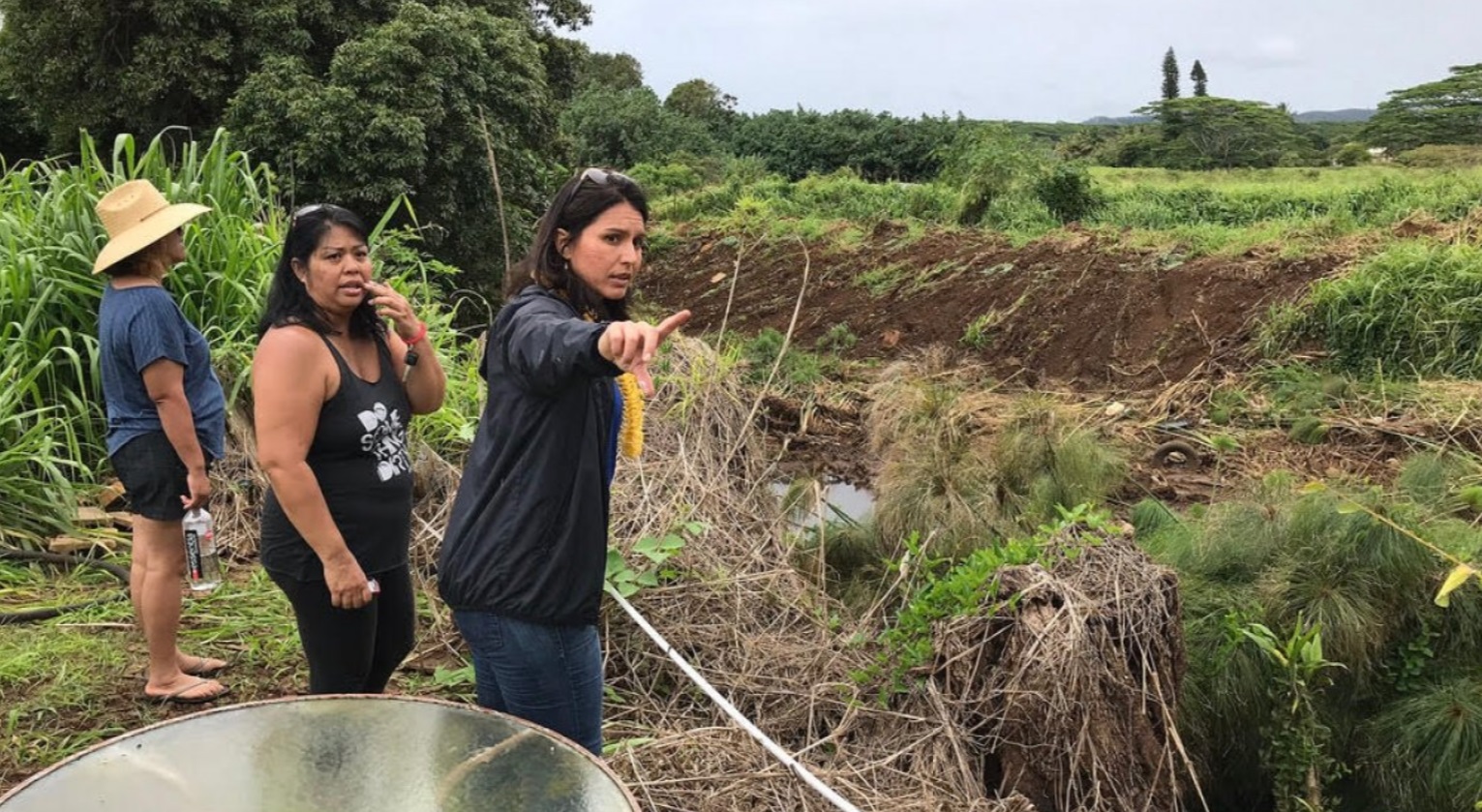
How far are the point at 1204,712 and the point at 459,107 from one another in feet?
26.1

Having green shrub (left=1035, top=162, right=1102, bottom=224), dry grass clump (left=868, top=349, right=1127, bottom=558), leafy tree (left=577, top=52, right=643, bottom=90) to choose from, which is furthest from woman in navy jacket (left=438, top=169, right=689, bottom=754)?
leafy tree (left=577, top=52, right=643, bottom=90)

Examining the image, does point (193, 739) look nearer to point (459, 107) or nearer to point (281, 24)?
point (459, 107)

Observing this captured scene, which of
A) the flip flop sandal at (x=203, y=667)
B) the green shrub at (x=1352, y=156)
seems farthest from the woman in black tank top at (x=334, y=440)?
the green shrub at (x=1352, y=156)

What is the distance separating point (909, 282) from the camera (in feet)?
41.4

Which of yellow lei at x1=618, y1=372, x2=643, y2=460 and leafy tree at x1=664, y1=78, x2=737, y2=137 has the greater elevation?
leafy tree at x1=664, y1=78, x2=737, y2=137

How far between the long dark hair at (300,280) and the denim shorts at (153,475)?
34.4 inches

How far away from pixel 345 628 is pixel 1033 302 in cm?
960

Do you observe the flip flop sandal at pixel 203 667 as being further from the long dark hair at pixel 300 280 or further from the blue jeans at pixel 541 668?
the blue jeans at pixel 541 668

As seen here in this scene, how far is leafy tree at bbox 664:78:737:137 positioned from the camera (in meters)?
39.8

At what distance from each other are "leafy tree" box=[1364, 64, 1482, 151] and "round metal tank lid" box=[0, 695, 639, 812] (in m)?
32.1

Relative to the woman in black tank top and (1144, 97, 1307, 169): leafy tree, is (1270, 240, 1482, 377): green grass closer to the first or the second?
the woman in black tank top

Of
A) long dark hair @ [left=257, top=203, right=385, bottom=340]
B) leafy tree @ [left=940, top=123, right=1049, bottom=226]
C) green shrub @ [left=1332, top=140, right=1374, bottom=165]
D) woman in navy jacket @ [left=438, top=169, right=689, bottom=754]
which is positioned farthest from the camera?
green shrub @ [left=1332, top=140, right=1374, bottom=165]

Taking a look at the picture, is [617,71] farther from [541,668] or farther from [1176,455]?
[541,668]

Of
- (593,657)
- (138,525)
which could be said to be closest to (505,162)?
(138,525)
